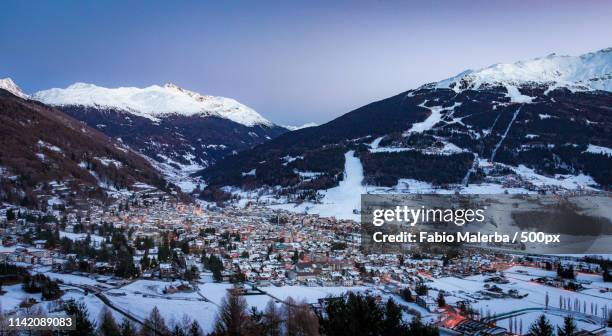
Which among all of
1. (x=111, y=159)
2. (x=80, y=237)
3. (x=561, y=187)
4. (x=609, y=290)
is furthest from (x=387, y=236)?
(x=111, y=159)

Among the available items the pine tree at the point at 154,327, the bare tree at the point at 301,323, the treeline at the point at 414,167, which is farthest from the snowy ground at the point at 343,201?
the pine tree at the point at 154,327

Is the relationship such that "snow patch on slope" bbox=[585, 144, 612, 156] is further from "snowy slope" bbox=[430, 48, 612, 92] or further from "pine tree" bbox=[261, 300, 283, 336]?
"pine tree" bbox=[261, 300, 283, 336]

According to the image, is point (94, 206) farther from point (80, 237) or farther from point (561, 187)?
point (561, 187)

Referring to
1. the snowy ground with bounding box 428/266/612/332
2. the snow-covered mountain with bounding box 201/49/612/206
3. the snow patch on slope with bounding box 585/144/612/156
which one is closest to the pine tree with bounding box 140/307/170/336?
the snowy ground with bounding box 428/266/612/332

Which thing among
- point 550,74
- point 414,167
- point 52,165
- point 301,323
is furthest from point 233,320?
point 550,74

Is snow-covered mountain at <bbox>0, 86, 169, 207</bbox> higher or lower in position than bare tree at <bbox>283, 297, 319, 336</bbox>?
higher

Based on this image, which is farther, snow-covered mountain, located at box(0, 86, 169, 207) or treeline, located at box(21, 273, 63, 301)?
snow-covered mountain, located at box(0, 86, 169, 207)

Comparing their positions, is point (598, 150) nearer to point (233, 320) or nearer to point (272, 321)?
point (272, 321)
